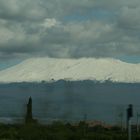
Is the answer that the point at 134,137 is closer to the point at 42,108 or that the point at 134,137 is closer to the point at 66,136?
the point at 66,136

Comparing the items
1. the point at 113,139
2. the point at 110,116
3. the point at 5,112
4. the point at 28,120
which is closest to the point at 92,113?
the point at 110,116

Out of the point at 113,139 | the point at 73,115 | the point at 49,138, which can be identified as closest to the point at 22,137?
the point at 49,138

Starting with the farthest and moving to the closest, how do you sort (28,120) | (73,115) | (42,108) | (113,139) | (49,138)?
(73,115)
(42,108)
(28,120)
(113,139)
(49,138)

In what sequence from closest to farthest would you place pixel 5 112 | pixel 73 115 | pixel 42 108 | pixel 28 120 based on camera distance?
pixel 28 120 < pixel 42 108 < pixel 73 115 < pixel 5 112

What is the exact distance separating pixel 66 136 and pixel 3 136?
22.9 feet

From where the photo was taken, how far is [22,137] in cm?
8031

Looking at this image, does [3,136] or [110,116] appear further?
[110,116]

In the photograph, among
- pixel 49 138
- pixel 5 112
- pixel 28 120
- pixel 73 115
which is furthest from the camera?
pixel 5 112

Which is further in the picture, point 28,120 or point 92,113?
point 92,113

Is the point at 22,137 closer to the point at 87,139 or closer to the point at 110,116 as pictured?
the point at 87,139

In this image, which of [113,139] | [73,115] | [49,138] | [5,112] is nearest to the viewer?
[49,138]

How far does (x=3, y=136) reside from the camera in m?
83.1

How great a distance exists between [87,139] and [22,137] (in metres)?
6.98

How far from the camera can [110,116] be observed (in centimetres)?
17125
